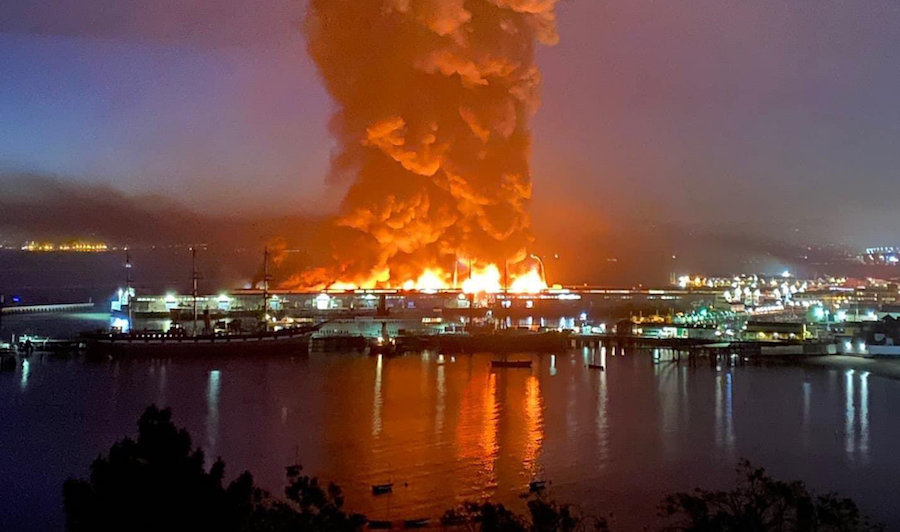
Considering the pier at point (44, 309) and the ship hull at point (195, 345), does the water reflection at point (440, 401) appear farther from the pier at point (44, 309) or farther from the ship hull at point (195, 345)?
the pier at point (44, 309)

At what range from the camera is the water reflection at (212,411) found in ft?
40.8

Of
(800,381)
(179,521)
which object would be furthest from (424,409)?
(179,521)

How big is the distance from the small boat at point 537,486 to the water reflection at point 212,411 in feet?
14.8

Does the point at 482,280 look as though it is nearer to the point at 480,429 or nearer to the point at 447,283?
the point at 447,283

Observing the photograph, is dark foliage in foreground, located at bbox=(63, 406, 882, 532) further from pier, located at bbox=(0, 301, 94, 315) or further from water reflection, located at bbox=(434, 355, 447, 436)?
pier, located at bbox=(0, 301, 94, 315)

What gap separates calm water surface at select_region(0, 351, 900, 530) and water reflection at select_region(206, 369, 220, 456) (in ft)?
0.16

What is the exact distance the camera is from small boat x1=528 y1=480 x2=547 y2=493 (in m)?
9.90

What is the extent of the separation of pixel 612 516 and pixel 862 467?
416cm

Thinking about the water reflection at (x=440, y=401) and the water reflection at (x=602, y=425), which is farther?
the water reflection at (x=440, y=401)

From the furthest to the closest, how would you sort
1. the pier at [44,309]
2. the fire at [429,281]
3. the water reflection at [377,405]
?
the pier at [44,309] → the fire at [429,281] → the water reflection at [377,405]

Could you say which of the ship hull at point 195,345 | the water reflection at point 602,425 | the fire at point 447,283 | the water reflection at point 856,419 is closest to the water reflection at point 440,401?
the water reflection at point 602,425

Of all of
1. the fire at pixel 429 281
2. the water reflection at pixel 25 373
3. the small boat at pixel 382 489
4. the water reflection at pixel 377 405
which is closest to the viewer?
the small boat at pixel 382 489

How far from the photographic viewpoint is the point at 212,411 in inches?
587

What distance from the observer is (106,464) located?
4.93 m
